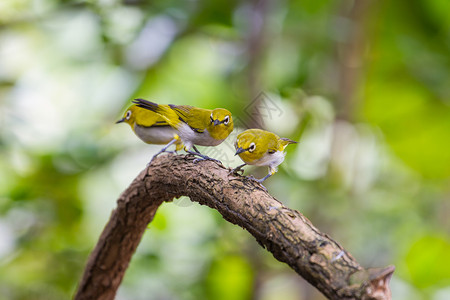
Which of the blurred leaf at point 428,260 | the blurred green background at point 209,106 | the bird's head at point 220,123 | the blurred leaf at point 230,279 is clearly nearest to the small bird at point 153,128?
the bird's head at point 220,123

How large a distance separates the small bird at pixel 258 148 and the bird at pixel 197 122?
0.04 meters

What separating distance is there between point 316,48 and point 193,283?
135cm

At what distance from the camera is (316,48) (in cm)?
245

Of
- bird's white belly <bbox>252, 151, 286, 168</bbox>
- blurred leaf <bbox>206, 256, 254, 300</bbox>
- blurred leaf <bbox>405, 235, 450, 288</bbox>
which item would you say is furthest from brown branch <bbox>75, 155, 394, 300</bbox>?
blurred leaf <bbox>405, 235, 450, 288</bbox>

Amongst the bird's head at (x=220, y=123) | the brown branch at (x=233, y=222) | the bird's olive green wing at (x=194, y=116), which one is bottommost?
the brown branch at (x=233, y=222)

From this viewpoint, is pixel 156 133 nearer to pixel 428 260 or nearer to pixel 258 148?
pixel 258 148

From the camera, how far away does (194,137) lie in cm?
92

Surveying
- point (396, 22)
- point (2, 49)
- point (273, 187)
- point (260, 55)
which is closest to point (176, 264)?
point (273, 187)

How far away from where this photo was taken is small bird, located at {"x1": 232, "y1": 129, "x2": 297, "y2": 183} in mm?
816

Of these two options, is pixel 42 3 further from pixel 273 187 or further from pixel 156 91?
pixel 273 187

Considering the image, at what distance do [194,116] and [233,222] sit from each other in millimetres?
222

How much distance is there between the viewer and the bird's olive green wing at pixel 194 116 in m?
0.90

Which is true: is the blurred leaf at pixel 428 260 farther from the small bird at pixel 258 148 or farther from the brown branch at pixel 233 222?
the small bird at pixel 258 148

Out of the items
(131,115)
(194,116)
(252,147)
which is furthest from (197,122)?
(131,115)
